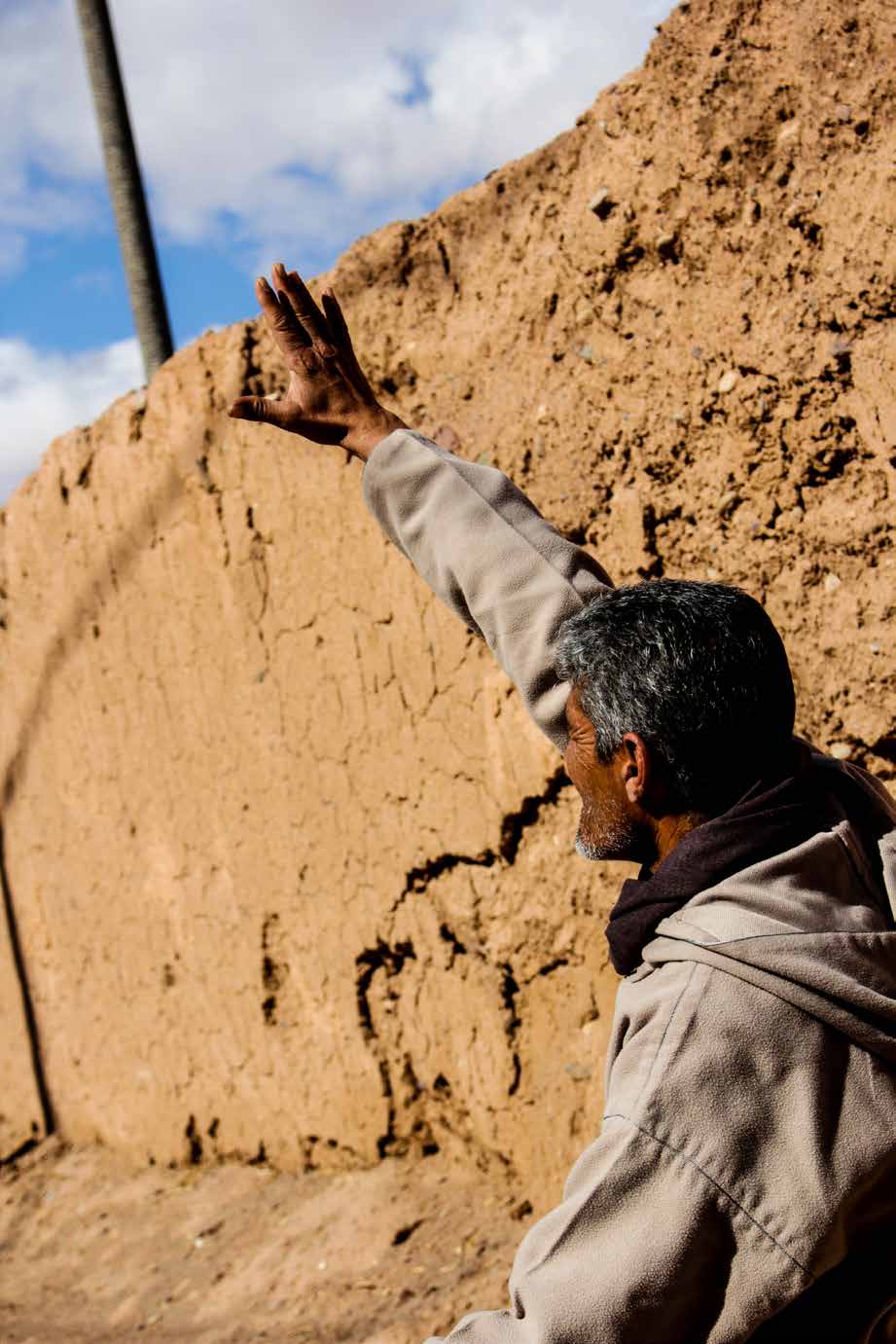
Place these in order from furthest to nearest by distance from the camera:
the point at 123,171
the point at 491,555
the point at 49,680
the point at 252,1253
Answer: the point at 123,171 → the point at 49,680 → the point at 252,1253 → the point at 491,555

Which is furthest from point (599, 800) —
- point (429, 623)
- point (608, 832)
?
point (429, 623)

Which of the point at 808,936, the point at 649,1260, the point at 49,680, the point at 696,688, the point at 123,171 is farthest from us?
the point at 123,171

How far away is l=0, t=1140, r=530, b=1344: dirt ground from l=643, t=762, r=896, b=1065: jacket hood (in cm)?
216

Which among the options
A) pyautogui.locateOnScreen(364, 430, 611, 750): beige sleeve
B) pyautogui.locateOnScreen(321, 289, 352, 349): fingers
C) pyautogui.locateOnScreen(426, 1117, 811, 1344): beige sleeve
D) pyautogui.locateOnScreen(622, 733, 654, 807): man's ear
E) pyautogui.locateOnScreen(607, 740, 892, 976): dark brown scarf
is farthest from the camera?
pyautogui.locateOnScreen(321, 289, 352, 349): fingers

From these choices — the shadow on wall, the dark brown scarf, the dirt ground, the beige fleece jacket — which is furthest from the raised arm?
the shadow on wall

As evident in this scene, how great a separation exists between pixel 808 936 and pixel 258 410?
109 cm

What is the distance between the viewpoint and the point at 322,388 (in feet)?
6.32

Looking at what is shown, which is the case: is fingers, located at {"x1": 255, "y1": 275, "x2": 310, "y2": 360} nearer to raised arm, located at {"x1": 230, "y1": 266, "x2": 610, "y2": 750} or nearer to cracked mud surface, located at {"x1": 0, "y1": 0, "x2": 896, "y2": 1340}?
raised arm, located at {"x1": 230, "y1": 266, "x2": 610, "y2": 750}

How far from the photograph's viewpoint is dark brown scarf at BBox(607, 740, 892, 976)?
1.32m

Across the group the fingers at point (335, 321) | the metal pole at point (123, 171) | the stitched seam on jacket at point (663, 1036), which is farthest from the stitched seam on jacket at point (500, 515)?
the metal pole at point (123, 171)

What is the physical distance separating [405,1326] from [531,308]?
252cm

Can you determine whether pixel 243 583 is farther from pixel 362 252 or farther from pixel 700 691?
pixel 700 691

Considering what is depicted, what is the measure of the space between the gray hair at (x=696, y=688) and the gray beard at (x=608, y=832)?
78 millimetres

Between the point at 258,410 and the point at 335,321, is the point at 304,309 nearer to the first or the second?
the point at 335,321
